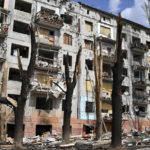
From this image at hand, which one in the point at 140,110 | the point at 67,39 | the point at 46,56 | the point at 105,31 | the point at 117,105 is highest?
the point at 105,31

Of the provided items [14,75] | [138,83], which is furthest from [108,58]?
[14,75]

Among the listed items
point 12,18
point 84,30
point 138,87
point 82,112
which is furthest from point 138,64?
point 12,18

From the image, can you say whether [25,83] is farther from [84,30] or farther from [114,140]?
[84,30]

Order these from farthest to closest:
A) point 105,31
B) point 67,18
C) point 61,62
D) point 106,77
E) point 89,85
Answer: point 105,31 → point 67,18 → point 106,77 → point 89,85 → point 61,62

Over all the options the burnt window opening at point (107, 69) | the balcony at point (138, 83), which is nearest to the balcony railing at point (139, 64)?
the balcony at point (138, 83)

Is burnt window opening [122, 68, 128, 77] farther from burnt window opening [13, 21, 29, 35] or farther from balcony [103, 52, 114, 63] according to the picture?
burnt window opening [13, 21, 29, 35]

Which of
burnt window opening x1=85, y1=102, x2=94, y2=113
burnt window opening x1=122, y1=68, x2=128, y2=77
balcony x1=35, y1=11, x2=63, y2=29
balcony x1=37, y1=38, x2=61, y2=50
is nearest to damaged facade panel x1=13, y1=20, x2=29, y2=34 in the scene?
balcony x1=35, y1=11, x2=63, y2=29

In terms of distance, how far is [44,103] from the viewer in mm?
24812

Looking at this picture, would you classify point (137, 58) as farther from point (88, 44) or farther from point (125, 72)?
point (88, 44)

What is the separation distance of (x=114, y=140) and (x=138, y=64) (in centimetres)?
→ 2506

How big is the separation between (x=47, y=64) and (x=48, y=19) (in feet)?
19.0

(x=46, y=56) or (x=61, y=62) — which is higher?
(x=46, y=56)

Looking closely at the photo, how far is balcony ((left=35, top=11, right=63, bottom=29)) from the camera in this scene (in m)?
25.7

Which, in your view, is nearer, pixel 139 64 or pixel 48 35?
pixel 48 35
